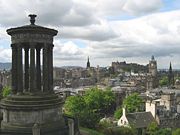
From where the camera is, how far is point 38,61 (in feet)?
48.0

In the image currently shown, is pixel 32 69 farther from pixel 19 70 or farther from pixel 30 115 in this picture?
pixel 30 115

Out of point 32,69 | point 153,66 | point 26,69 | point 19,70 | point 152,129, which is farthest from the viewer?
point 153,66

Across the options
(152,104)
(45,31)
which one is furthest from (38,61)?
(152,104)

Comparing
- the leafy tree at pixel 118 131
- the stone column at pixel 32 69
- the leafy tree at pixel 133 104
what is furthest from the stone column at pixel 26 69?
the leafy tree at pixel 133 104

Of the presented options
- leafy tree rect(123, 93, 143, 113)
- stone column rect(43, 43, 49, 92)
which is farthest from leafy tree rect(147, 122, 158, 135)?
stone column rect(43, 43, 49, 92)

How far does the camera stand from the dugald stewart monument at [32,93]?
42.3 ft

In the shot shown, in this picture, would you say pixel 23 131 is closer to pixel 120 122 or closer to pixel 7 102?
pixel 7 102

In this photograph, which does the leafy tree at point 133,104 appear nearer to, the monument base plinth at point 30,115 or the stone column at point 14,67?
the stone column at point 14,67

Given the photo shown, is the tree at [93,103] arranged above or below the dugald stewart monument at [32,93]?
below

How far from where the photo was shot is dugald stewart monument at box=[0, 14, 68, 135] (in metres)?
12.9

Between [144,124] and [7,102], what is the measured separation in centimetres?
3965

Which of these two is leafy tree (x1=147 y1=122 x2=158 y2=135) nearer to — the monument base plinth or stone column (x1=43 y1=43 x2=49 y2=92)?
stone column (x1=43 y1=43 x2=49 y2=92)

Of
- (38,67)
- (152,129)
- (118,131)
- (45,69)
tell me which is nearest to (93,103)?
(152,129)

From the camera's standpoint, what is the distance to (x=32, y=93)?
43.3 ft
